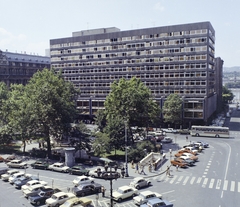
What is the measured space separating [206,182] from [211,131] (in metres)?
37.0

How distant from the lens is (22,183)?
3822 cm

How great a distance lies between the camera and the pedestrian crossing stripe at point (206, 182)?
37.1 m

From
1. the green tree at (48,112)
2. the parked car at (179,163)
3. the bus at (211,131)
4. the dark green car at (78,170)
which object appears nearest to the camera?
the dark green car at (78,170)

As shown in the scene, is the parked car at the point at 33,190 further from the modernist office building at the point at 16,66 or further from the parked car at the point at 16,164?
the modernist office building at the point at 16,66

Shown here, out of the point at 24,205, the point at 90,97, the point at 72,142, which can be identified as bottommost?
the point at 24,205

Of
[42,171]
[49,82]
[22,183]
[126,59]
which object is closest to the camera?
[22,183]

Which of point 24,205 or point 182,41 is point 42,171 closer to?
point 24,205

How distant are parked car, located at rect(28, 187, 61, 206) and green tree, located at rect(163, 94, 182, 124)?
52173 mm

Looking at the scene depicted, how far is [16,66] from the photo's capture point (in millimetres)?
123312

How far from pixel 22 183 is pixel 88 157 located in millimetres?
16097

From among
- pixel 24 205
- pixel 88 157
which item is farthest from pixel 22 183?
pixel 88 157

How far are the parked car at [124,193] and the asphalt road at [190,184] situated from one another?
2.08 ft

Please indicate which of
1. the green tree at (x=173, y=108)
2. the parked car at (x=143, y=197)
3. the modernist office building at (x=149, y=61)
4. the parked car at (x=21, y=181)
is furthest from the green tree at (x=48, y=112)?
the modernist office building at (x=149, y=61)

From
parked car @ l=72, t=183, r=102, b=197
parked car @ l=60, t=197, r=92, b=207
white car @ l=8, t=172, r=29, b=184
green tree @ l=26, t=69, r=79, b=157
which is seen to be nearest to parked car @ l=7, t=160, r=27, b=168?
green tree @ l=26, t=69, r=79, b=157
